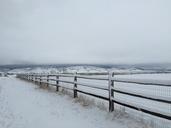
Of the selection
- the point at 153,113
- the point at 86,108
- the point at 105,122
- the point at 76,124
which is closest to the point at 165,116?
the point at 153,113

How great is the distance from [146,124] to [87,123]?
168 cm

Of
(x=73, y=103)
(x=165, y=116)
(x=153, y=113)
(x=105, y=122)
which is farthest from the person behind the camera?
(x=73, y=103)

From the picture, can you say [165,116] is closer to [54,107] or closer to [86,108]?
[86,108]

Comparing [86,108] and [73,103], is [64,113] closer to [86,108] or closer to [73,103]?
[86,108]

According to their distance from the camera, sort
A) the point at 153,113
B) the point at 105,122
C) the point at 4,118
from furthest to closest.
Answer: the point at 4,118 → the point at 105,122 → the point at 153,113

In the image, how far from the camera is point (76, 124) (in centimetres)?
737

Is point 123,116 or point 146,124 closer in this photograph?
point 146,124

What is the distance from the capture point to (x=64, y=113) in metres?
8.97

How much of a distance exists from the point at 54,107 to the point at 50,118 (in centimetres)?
213

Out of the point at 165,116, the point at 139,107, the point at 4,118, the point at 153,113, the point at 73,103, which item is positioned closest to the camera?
the point at 165,116

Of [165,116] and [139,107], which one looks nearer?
[165,116]

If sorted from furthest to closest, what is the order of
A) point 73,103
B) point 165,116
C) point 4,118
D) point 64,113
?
point 73,103
point 64,113
point 4,118
point 165,116

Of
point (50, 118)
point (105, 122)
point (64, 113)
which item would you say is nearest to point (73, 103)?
point (64, 113)

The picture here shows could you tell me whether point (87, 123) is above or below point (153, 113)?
below
